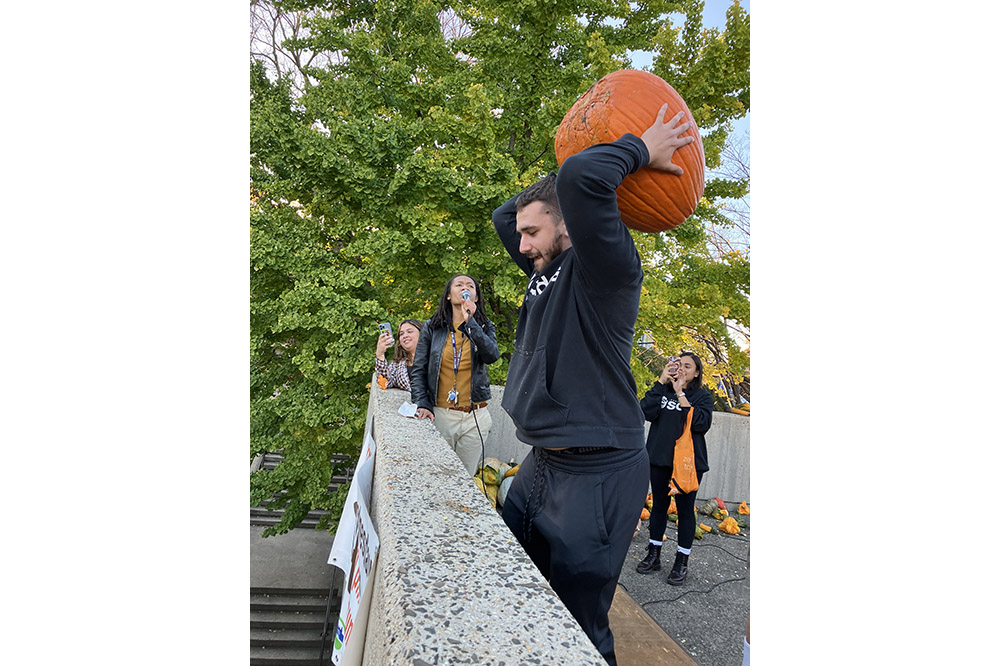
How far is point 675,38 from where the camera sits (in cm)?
668

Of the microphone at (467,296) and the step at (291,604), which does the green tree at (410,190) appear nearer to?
the microphone at (467,296)

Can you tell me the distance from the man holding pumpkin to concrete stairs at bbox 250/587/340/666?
385 inches

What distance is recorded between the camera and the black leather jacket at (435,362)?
12.7 ft

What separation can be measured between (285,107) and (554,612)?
8356mm

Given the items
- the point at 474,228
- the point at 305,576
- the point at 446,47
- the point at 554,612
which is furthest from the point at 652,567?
the point at 305,576

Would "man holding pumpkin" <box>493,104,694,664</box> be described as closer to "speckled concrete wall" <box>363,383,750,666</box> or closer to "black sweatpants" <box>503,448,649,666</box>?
"black sweatpants" <box>503,448,649,666</box>

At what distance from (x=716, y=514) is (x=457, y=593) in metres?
6.50

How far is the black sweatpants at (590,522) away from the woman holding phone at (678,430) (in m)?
3.04

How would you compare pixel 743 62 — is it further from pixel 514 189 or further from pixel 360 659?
pixel 360 659

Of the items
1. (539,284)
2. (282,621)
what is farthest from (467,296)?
(282,621)

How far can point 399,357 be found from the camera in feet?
17.0

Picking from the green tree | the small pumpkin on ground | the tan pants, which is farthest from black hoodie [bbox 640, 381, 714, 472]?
the small pumpkin on ground

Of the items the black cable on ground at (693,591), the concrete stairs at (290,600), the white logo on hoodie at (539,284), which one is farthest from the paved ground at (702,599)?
the concrete stairs at (290,600)

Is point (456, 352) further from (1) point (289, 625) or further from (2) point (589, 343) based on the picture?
(1) point (289, 625)
